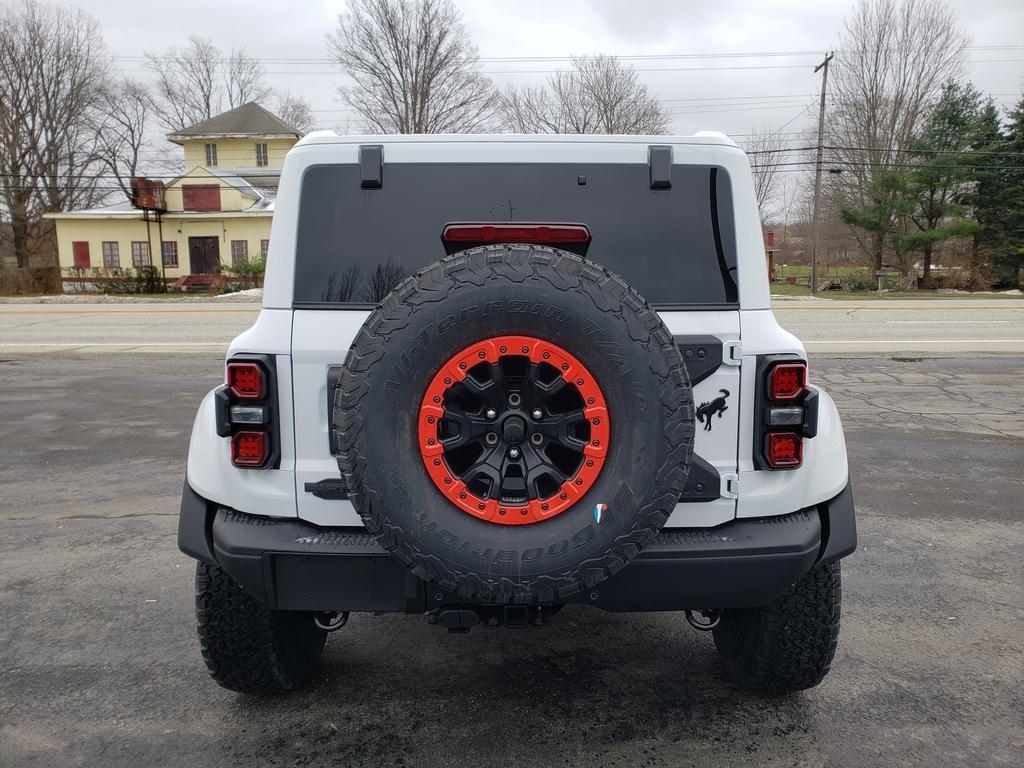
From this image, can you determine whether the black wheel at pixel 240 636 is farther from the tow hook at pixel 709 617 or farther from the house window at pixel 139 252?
the house window at pixel 139 252

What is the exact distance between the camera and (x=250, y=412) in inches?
98.3

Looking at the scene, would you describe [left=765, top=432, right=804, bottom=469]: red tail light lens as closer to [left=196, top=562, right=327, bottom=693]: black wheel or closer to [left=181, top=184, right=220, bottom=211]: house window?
[left=196, top=562, right=327, bottom=693]: black wheel

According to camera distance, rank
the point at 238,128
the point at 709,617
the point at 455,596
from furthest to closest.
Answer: the point at 238,128
the point at 709,617
the point at 455,596

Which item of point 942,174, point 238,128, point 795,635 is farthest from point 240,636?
point 238,128

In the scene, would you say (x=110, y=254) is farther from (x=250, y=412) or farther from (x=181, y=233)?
(x=250, y=412)

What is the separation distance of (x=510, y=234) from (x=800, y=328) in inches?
595

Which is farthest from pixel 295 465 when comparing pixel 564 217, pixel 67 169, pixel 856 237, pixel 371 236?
pixel 67 169

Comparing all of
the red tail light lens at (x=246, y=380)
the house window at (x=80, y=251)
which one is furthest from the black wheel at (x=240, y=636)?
the house window at (x=80, y=251)

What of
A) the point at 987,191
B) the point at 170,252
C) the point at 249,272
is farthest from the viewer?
the point at 170,252

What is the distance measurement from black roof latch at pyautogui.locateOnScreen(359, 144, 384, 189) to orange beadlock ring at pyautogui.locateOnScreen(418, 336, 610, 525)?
80 centimetres

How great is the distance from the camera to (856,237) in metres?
37.6

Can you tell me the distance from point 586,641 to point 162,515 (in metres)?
3.19

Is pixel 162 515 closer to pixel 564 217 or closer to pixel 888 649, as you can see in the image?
pixel 564 217

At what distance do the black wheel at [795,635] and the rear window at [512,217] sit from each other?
1.10 m
